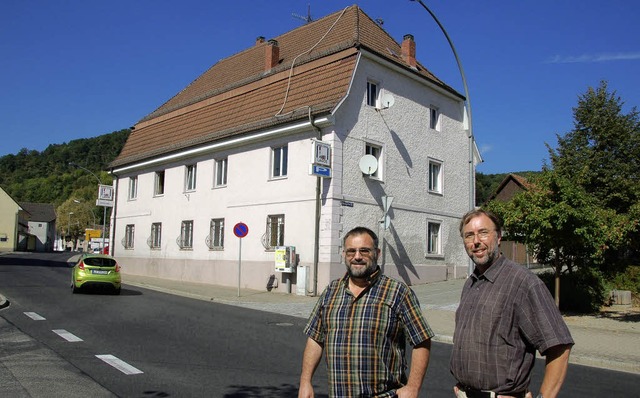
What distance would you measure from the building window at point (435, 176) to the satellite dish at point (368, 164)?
5077mm

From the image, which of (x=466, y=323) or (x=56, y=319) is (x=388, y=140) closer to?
(x=56, y=319)

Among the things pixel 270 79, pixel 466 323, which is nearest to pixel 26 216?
pixel 270 79

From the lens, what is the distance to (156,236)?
29.5 m

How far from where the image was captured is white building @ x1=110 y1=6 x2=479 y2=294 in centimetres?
2062

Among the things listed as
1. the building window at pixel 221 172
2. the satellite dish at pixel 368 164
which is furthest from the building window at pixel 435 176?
the building window at pixel 221 172

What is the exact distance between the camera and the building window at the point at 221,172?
25.3m

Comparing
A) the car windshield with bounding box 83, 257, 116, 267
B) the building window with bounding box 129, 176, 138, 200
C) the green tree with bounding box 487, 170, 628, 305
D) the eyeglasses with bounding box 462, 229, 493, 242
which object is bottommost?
the car windshield with bounding box 83, 257, 116, 267

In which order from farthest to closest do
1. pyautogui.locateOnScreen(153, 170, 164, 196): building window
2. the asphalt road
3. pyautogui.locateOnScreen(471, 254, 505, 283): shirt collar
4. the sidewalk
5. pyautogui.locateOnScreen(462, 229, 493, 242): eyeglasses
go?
pyautogui.locateOnScreen(153, 170, 164, 196): building window < the sidewalk < the asphalt road < pyautogui.locateOnScreen(462, 229, 493, 242): eyeglasses < pyautogui.locateOnScreen(471, 254, 505, 283): shirt collar

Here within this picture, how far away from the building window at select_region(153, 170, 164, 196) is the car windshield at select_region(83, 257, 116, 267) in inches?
457

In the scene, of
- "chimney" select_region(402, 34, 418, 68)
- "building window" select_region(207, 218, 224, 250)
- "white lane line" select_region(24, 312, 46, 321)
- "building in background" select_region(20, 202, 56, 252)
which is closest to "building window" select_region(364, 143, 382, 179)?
"chimney" select_region(402, 34, 418, 68)

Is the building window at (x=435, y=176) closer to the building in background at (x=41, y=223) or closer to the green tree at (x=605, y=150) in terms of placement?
the green tree at (x=605, y=150)

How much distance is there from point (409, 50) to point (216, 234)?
1191cm

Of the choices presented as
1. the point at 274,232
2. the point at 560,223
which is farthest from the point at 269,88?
the point at 560,223

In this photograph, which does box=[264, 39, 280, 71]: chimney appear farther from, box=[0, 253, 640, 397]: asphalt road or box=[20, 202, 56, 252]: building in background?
box=[20, 202, 56, 252]: building in background
